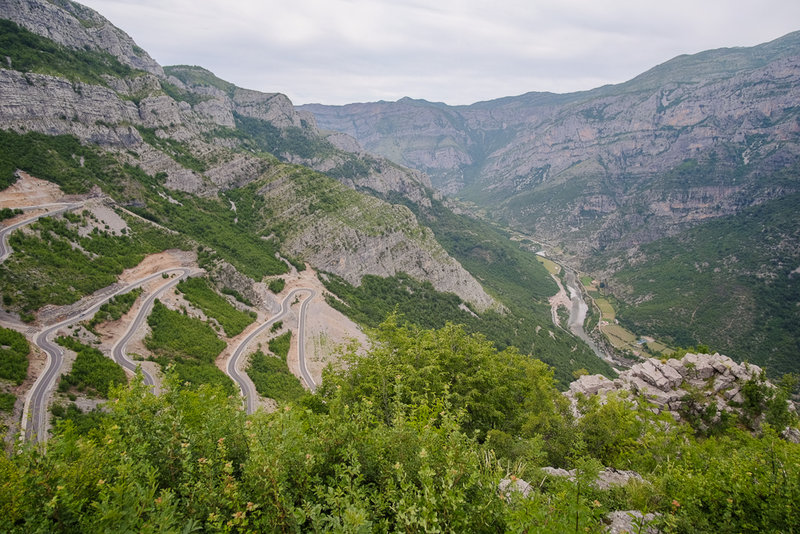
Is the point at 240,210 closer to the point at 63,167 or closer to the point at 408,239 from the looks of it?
the point at 63,167

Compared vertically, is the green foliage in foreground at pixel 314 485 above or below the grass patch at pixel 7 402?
above

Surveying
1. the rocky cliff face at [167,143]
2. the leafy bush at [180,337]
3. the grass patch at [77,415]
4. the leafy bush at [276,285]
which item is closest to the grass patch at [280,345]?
the leafy bush at [180,337]

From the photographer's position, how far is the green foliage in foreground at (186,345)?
40.1 metres

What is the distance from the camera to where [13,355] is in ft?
98.2

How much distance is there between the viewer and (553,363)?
113 metres

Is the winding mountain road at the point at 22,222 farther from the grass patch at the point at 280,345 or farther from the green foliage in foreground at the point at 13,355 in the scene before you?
the grass patch at the point at 280,345

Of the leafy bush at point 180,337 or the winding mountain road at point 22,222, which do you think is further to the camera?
the leafy bush at point 180,337

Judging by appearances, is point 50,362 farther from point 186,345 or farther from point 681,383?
point 681,383

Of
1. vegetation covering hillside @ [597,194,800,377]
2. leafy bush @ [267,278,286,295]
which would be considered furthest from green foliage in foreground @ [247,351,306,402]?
vegetation covering hillside @ [597,194,800,377]

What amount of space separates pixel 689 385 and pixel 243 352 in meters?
55.2

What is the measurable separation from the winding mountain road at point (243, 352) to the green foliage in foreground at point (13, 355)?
18.0 metres

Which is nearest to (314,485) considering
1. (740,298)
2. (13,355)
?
(13,355)

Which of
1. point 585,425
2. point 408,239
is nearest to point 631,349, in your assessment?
point 408,239

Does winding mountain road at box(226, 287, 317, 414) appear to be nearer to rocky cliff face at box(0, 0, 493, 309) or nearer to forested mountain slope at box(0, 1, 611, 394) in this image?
forested mountain slope at box(0, 1, 611, 394)
